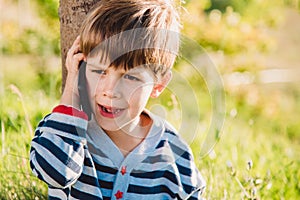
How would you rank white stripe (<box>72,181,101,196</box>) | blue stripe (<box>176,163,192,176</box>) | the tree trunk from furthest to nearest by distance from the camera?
1. the tree trunk
2. blue stripe (<box>176,163,192,176</box>)
3. white stripe (<box>72,181,101,196</box>)

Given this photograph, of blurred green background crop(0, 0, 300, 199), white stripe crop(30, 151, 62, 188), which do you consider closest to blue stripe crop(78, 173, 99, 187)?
white stripe crop(30, 151, 62, 188)

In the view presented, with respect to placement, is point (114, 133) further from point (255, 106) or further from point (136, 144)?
point (255, 106)

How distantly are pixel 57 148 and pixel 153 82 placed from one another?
0.43 meters

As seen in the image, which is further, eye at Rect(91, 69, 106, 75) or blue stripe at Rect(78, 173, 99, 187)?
blue stripe at Rect(78, 173, 99, 187)

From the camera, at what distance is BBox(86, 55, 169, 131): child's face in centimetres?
229

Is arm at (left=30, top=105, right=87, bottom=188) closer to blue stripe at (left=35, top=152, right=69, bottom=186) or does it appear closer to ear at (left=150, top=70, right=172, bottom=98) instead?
blue stripe at (left=35, top=152, right=69, bottom=186)

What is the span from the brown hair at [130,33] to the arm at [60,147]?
0.24 metres

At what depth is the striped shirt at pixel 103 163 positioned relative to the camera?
228cm

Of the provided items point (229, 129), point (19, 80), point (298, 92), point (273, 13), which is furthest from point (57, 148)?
point (298, 92)

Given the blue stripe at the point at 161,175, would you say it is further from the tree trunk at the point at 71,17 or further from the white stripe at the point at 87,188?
the tree trunk at the point at 71,17

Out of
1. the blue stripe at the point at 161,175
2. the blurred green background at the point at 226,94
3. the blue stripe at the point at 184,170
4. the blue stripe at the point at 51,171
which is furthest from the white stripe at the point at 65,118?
the blurred green background at the point at 226,94

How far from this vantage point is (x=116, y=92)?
7.48 ft

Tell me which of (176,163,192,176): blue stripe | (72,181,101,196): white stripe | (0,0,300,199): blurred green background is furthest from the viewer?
(0,0,300,199): blurred green background

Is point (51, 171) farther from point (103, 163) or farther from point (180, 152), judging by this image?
point (180, 152)
